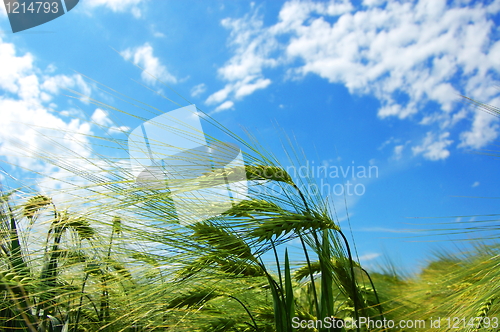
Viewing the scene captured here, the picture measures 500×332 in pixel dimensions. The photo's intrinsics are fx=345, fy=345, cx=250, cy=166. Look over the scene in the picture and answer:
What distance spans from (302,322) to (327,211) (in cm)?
47

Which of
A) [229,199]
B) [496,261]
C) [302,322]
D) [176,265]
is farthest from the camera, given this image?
[302,322]

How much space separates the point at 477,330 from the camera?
3.52 ft

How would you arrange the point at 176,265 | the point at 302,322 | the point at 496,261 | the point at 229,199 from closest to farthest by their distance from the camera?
the point at 496,261 → the point at 176,265 → the point at 229,199 → the point at 302,322

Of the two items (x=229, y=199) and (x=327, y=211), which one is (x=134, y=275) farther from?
(x=327, y=211)

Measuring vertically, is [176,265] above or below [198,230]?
below

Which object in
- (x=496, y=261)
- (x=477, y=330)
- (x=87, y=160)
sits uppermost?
(x=87, y=160)

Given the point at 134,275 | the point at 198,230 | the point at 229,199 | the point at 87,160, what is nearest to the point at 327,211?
the point at 229,199

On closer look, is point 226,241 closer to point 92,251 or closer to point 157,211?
point 157,211

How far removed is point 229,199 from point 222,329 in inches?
23.8

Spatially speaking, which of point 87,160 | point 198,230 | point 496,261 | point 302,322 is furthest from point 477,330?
point 87,160

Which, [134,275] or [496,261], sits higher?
[134,275]

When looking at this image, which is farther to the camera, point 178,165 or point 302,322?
point 302,322

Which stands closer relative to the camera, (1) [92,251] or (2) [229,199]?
(2) [229,199]

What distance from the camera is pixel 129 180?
3.87 feet
